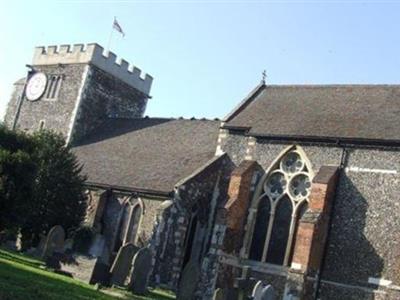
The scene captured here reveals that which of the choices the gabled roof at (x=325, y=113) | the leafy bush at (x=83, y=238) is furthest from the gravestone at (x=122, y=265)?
the gabled roof at (x=325, y=113)

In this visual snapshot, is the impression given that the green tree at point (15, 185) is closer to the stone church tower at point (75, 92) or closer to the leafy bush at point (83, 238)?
the leafy bush at point (83, 238)

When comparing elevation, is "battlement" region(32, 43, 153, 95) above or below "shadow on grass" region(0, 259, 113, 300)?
above

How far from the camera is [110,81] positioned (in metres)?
36.8

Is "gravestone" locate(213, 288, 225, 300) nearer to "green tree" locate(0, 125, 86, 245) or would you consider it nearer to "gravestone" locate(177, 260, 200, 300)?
"gravestone" locate(177, 260, 200, 300)

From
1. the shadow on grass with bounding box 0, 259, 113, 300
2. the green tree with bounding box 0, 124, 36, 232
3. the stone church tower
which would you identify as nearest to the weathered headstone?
the green tree with bounding box 0, 124, 36, 232

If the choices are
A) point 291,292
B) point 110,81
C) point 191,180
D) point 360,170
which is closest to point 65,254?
point 191,180

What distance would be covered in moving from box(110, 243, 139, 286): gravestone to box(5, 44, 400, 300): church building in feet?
0.98

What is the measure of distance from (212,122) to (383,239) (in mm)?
13106

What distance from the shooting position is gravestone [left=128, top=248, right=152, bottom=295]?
1805 centimetres

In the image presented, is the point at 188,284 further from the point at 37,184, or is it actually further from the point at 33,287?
the point at 37,184

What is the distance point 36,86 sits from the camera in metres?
37.9

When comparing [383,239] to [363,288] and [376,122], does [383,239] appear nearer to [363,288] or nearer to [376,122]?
[363,288]

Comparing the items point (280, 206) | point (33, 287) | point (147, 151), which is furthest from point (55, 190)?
point (33, 287)

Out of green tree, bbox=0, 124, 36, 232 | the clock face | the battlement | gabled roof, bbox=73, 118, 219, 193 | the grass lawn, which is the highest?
the battlement
